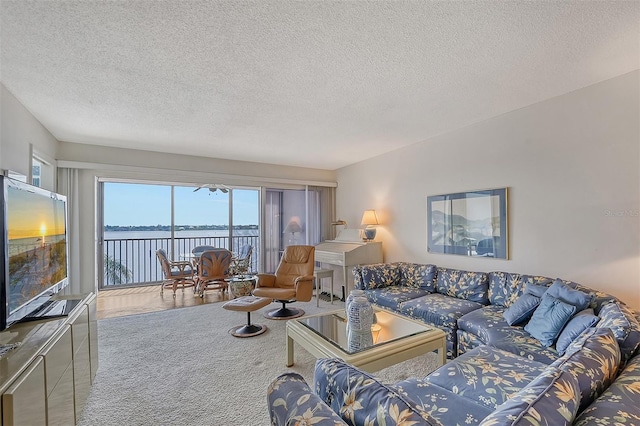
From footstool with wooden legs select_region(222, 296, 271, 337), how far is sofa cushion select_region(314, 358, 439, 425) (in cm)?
224

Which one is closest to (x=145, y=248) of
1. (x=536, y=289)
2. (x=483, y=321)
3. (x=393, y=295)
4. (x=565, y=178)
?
(x=393, y=295)

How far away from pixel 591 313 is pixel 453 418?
1.41 meters

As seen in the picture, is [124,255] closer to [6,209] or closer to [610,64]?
[6,209]

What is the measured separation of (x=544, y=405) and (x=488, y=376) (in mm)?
968

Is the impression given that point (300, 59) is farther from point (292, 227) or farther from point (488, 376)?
point (292, 227)

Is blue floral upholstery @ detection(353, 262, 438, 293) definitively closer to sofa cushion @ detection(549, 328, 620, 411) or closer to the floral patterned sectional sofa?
the floral patterned sectional sofa

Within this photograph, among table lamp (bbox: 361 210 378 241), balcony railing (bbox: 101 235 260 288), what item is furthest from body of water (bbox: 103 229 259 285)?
table lamp (bbox: 361 210 378 241)

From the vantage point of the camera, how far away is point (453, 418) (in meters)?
1.30

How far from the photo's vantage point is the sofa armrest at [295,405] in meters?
0.79

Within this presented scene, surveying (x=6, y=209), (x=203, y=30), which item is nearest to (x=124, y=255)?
(x=6, y=209)

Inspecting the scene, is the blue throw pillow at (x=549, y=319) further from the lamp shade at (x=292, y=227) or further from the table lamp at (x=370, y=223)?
the lamp shade at (x=292, y=227)

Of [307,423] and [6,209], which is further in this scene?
[6,209]

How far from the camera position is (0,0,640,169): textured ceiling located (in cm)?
160

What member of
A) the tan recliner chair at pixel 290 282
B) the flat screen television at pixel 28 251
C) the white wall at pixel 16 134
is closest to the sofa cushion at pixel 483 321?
the tan recliner chair at pixel 290 282
